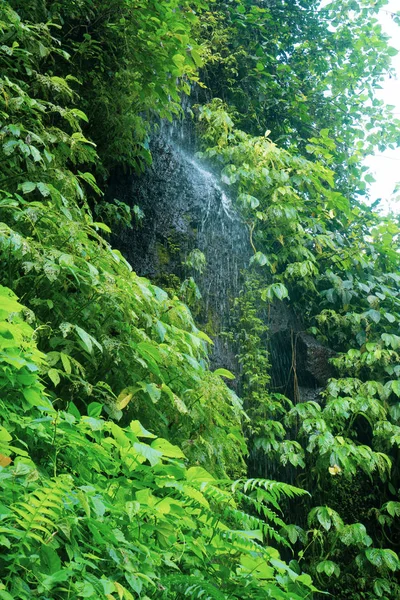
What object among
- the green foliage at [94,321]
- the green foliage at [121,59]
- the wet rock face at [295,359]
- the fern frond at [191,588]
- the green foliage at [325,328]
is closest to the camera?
the fern frond at [191,588]

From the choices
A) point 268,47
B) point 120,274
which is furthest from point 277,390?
point 268,47

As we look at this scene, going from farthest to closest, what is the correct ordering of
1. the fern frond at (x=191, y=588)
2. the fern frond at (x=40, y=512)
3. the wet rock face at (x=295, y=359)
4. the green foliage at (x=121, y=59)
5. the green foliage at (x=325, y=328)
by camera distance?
the wet rock face at (x=295, y=359), the green foliage at (x=325, y=328), the green foliage at (x=121, y=59), the fern frond at (x=191, y=588), the fern frond at (x=40, y=512)

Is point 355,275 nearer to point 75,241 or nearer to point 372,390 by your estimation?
point 372,390

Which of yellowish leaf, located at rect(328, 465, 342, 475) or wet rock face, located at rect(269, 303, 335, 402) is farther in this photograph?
wet rock face, located at rect(269, 303, 335, 402)

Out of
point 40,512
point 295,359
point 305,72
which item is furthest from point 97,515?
point 305,72

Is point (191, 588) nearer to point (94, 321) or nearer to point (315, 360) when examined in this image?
point (94, 321)

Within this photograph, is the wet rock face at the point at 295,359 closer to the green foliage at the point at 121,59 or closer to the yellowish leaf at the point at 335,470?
the yellowish leaf at the point at 335,470

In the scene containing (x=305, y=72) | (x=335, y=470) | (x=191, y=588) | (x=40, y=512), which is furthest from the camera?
(x=305, y=72)

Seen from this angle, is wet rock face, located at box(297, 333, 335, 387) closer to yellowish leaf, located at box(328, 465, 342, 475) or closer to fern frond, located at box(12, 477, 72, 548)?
yellowish leaf, located at box(328, 465, 342, 475)

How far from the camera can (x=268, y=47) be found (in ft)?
22.4

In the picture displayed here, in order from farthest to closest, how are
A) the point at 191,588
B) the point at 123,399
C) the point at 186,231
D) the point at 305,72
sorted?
1. the point at 305,72
2. the point at 186,231
3. the point at 123,399
4. the point at 191,588

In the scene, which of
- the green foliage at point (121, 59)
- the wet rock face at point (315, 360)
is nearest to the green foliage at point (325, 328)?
the wet rock face at point (315, 360)

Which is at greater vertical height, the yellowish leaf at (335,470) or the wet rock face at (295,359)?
the wet rock face at (295,359)

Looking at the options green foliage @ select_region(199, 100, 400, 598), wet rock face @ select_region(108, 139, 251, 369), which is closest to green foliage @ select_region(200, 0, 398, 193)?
green foliage @ select_region(199, 100, 400, 598)
